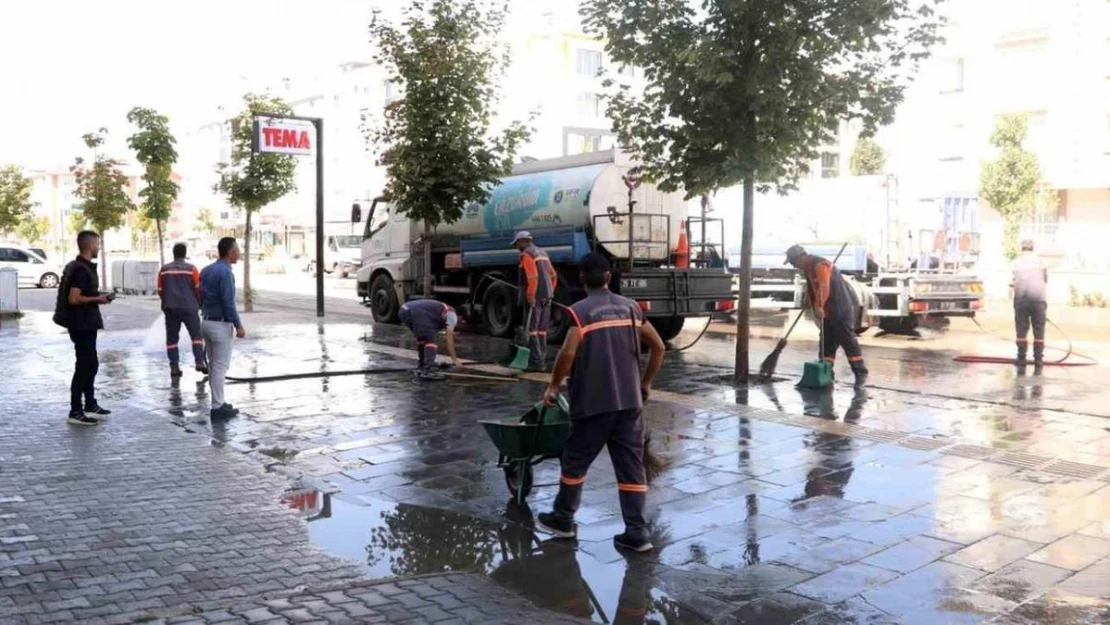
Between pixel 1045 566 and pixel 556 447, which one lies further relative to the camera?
pixel 556 447

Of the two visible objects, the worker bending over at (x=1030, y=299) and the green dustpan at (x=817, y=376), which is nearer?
the green dustpan at (x=817, y=376)

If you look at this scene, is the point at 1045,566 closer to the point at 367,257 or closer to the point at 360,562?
the point at 360,562

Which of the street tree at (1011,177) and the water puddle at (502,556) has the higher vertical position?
the street tree at (1011,177)

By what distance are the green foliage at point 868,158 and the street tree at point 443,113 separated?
113 feet

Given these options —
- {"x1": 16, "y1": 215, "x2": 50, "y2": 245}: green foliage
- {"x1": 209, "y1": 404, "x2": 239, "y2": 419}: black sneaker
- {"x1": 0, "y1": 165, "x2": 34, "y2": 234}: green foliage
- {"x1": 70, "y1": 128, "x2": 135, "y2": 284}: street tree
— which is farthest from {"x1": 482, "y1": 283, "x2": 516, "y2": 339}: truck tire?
{"x1": 16, "y1": 215, "x2": 50, "y2": 245}: green foliage

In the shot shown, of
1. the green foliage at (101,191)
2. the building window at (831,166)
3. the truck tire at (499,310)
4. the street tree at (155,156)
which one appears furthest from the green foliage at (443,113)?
the building window at (831,166)

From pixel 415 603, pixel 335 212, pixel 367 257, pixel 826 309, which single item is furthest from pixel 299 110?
pixel 415 603

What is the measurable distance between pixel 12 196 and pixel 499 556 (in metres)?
53.9

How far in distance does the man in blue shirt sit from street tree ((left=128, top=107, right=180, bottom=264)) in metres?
18.0

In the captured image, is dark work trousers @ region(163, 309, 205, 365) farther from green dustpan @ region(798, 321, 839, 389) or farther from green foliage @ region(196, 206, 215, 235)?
green foliage @ region(196, 206, 215, 235)

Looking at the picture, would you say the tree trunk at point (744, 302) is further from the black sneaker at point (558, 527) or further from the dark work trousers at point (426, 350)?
the black sneaker at point (558, 527)

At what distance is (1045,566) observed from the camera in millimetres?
5184

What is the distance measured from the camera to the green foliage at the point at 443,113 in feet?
51.4

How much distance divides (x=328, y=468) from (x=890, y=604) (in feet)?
14.2
